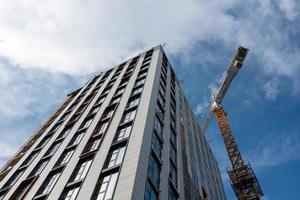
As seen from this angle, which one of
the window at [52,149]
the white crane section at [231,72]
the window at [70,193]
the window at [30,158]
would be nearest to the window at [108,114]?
the window at [52,149]

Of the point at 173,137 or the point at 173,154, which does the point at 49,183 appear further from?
the point at 173,137

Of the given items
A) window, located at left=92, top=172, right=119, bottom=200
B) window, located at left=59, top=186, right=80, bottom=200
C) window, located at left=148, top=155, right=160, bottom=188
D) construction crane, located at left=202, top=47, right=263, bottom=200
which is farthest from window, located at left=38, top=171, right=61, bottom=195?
construction crane, located at left=202, top=47, right=263, bottom=200

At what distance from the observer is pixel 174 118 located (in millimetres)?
48688

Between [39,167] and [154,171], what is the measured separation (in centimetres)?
1553

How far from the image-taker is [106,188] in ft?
84.0

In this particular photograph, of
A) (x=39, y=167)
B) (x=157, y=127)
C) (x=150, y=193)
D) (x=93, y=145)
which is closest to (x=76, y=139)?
(x=39, y=167)

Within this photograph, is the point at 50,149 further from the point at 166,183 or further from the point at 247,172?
the point at 247,172

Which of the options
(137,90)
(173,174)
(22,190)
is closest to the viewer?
(173,174)

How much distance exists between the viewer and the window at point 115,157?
28.7 meters

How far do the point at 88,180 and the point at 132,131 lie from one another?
7.29 meters

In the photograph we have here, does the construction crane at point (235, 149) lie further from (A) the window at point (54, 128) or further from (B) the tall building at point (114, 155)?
(A) the window at point (54, 128)

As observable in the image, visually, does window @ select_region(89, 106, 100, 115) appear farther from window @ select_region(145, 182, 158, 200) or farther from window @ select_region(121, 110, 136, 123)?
window @ select_region(145, 182, 158, 200)

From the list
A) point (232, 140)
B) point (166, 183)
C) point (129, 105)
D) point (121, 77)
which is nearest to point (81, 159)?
point (166, 183)

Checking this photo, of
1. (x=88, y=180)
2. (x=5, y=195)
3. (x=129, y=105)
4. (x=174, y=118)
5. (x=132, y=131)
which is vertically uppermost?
(x=174, y=118)
